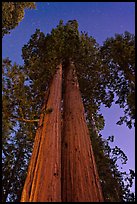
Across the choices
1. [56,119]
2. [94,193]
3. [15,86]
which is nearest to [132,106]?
[56,119]

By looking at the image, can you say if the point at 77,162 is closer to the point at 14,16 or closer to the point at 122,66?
the point at 122,66

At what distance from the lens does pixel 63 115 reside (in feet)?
26.9

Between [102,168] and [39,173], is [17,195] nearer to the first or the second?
[102,168]

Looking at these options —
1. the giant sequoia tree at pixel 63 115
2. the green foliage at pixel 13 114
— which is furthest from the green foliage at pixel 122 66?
the green foliage at pixel 13 114

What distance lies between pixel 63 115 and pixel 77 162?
7.88 feet

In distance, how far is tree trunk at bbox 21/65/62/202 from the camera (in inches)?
187

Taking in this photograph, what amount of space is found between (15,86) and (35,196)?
419 centimetres

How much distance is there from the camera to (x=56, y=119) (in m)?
7.05

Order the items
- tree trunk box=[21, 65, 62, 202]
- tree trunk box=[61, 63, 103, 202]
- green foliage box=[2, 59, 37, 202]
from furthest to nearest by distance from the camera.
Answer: green foliage box=[2, 59, 37, 202]
tree trunk box=[61, 63, 103, 202]
tree trunk box=[21, 65, 62, 202]

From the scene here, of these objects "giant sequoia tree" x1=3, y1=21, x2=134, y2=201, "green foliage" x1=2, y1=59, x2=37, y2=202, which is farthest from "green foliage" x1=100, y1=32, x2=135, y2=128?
"green foliage" x1=2, y1=59, x2=37, y2=202

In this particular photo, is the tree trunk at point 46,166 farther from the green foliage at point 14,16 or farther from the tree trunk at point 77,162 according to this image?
the green foliage at point 14,16

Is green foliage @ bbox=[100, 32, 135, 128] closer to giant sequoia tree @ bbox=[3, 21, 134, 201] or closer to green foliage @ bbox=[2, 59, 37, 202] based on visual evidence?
giant sequoia tree @ bbox=[3, 21, 134, 201]

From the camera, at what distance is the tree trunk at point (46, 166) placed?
4.74 meters

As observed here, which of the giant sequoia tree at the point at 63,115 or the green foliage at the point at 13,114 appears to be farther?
the green foliage at the point at 13,114
